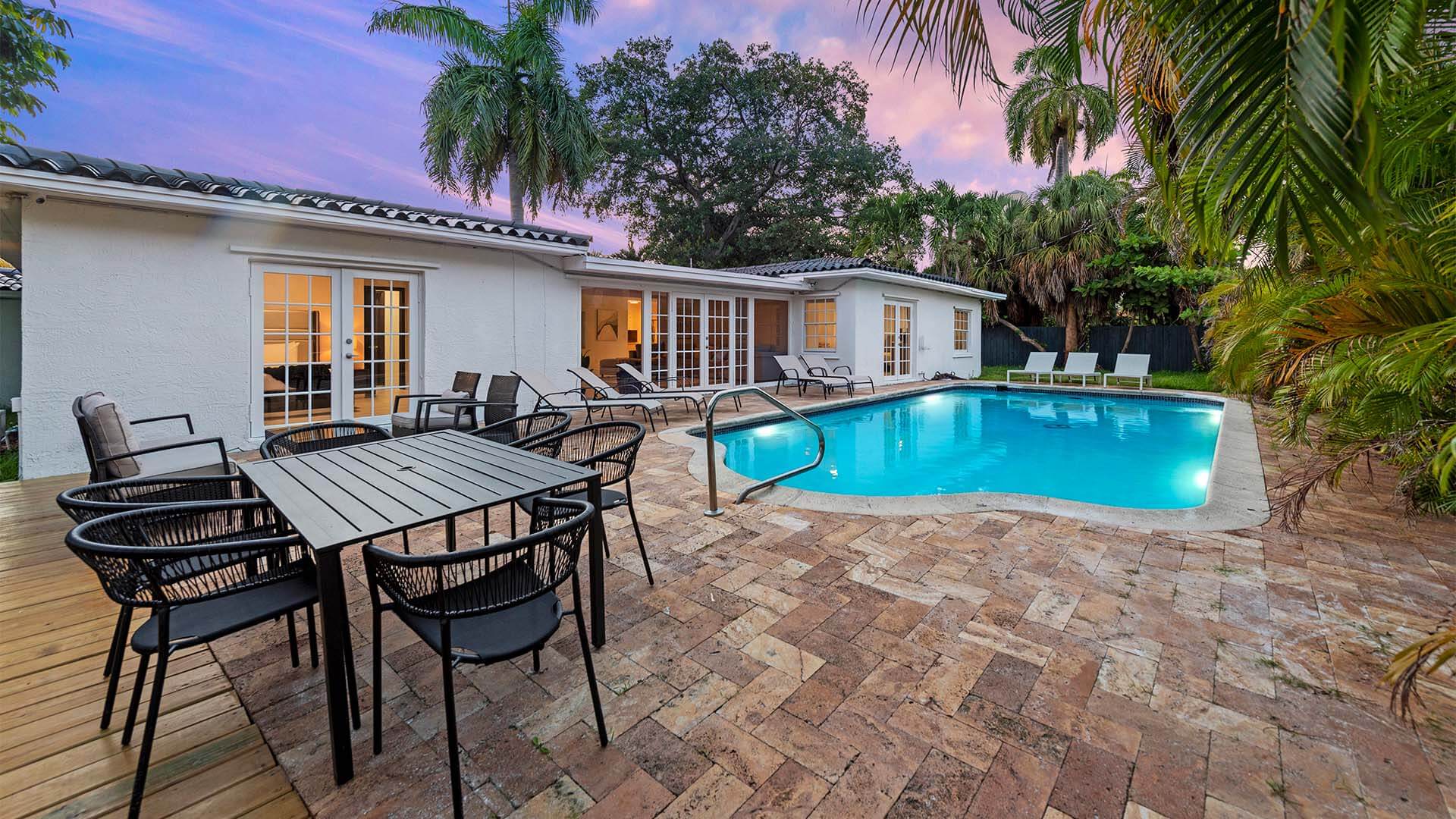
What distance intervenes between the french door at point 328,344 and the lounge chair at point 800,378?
6.24m

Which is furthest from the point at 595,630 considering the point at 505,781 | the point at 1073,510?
the point at 1073,510

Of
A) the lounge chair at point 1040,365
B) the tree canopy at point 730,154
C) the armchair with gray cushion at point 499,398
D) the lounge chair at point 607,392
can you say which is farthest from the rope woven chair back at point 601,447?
the tree canopy at point 730,154

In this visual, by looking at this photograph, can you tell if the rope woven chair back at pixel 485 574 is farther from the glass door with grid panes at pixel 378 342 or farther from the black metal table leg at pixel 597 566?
the glass door with grid panes at pixel 378 342

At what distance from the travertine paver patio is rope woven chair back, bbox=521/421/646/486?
50cm

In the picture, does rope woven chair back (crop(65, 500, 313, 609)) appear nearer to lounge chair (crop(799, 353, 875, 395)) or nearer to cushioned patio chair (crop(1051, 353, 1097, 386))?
lounge chair (crop(799, 353, 875, 395))

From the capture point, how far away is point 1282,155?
52.9 inches

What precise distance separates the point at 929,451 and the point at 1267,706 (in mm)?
5627

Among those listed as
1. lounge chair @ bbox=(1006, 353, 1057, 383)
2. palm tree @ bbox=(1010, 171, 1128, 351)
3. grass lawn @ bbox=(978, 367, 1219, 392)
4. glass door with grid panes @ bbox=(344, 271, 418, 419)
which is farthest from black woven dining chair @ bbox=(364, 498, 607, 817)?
palm tree @ bbox=(1010, 171, 1128, 351)

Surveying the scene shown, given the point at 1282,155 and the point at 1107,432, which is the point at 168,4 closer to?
the point at 1282,155

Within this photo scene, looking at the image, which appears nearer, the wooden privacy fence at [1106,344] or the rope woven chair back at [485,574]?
the rope woven chair back at [485,574]

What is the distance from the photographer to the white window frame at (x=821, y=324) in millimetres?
12789

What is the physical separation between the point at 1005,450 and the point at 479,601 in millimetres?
7315

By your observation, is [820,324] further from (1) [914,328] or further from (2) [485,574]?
(2) [485,574]

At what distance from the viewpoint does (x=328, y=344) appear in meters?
6.73
